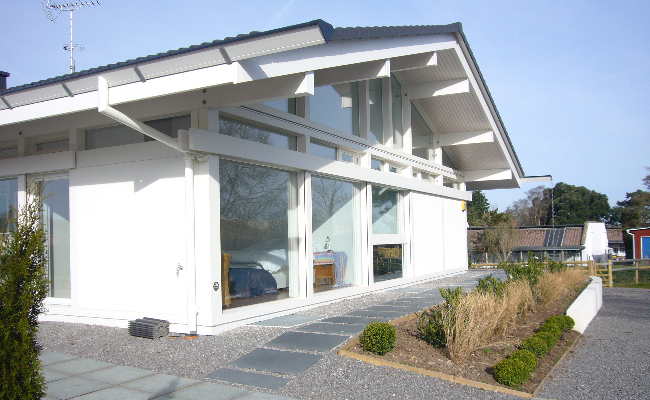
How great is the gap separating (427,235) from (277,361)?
30.8 feet

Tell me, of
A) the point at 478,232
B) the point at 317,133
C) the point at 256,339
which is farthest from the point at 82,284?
the point at 478,232

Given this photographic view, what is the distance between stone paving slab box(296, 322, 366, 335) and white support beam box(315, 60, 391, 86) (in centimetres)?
383

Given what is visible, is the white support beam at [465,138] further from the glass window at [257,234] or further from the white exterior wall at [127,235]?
the white exterior wall at [127,235]

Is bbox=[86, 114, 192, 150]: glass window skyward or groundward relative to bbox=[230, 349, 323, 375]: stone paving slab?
skyward

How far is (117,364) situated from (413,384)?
3.28 metres

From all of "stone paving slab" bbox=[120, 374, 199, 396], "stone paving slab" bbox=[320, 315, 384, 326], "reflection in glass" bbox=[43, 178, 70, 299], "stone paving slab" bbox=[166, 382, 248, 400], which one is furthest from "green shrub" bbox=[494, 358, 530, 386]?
"reflection in glass" bbox=[43, 178, 70, 299]

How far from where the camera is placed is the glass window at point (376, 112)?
12203 millimetres

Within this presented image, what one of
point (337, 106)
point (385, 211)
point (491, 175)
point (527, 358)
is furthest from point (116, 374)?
point (491, 175)

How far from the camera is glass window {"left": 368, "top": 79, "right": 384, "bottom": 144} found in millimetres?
12203

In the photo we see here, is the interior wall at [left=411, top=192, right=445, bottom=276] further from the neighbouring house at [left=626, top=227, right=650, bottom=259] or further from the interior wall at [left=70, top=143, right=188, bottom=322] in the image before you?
the neighbouring house at [left=626, top=227, right=650, bottom=259]

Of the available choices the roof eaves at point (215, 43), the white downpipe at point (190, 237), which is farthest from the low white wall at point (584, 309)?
the roof eaves at point (215, 43)

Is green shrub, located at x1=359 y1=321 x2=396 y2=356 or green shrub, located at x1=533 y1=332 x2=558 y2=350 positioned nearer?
green shrub, located at x1=359 y1=321 x2=396 y2=356

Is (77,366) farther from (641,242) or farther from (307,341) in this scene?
(641,242)

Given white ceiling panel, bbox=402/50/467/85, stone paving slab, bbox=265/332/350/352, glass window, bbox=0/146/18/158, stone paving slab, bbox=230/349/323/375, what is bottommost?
stone paving slab, bbox=230/349/323/375
